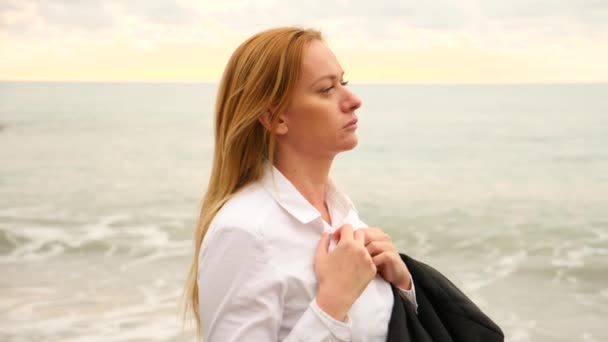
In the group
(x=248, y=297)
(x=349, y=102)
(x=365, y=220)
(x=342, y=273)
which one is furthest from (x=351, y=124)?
(x=365, y=220)

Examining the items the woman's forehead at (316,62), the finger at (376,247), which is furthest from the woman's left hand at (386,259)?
the woman's forehead at (316,62)

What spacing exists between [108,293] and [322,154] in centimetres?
719

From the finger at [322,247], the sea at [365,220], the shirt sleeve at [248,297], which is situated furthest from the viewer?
the sea at [365,220]

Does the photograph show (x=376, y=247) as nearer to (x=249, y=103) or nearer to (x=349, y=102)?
(x=349, y=102)

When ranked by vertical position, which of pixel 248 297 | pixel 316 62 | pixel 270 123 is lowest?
pixel 248 297

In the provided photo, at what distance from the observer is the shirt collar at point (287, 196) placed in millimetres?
1948

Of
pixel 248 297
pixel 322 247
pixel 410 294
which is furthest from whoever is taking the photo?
pixel 410 294

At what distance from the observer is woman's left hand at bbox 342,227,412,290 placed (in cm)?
197

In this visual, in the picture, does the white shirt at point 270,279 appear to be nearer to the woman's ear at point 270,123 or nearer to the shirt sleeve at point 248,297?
the shirt sleeve at point 248,297

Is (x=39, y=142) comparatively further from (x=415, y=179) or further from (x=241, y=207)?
(x=241, y=207)

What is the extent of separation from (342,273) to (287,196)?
24 centimetres

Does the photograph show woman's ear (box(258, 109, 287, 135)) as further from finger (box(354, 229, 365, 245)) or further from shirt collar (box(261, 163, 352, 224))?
finger (box(354, 229, 365, 245))

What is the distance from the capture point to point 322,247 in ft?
6.31

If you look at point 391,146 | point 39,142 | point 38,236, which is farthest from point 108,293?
point 39,142
